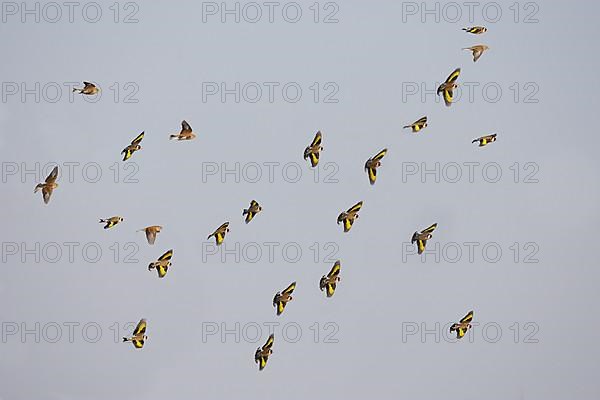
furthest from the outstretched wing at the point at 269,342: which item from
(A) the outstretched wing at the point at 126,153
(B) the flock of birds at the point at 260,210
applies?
(A) the outstretched wing at the point at 126,153

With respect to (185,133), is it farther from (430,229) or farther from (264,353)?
(430,229)

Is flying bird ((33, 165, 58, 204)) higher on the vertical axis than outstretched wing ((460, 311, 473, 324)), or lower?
higher

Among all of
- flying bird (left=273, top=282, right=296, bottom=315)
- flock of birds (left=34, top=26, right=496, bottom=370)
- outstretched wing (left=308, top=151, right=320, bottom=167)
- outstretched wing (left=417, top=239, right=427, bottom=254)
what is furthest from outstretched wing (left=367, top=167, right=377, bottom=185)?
flying bird (left=273, top=282, right=296, bottom=315)

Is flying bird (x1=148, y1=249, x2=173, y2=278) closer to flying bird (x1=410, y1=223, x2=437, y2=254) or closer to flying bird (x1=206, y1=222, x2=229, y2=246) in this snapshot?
flying bird (x1=206, y1=222, x2=229, y2=246)

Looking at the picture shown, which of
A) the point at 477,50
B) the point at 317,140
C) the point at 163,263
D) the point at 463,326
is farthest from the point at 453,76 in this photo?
the point at 163,263

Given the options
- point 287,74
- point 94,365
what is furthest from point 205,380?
point 287,74
